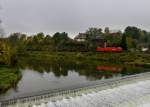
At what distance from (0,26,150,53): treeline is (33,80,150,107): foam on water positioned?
5123 centimetres

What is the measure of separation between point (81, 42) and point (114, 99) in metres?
63.5

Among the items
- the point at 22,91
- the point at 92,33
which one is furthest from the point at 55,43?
the point at 22,91

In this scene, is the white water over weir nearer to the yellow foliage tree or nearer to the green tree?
the yellow foliage tree

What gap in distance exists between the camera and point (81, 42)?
79.0 meters

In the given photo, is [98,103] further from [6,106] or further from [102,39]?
[102,39]

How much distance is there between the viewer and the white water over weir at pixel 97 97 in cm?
1288

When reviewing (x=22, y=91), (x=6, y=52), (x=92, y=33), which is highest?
(x=92, y=33)

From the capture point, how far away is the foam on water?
14.1 metres

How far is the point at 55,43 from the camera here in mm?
84375

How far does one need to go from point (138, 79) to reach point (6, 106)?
13706mm

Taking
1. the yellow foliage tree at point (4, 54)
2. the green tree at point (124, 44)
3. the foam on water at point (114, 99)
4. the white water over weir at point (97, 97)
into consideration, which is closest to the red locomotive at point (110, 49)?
the green tree at point (124, 44)

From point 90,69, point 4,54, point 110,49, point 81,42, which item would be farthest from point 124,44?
point 4,54

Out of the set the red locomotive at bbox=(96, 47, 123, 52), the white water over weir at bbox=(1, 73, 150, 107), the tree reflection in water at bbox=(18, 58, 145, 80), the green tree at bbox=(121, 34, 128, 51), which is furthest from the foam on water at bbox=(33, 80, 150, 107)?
the green tree at bbox=(121, 34, 128, 51)

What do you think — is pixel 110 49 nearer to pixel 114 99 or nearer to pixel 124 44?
pixel 124 44
